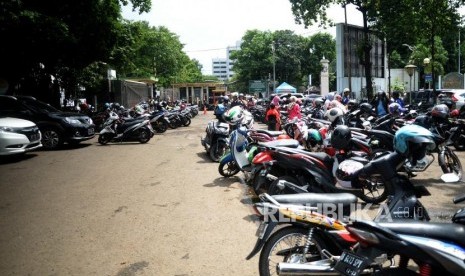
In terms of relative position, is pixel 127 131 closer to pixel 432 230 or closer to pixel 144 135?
pixel 144 135

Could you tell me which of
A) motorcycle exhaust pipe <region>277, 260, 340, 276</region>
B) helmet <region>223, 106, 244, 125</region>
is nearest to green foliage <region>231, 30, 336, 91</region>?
helmet <region>223, 106, 244, 125</region>

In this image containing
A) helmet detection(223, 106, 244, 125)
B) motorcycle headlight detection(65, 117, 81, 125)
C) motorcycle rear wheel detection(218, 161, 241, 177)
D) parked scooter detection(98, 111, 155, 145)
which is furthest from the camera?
parked scooter detection(98, 111, 155, 145)

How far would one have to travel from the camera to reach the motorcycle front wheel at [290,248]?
3.04 metres

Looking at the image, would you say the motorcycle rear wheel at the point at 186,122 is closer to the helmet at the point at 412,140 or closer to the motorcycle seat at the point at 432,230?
the helmet at the point at 412,140

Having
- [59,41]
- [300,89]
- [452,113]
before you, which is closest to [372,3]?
[452,113]

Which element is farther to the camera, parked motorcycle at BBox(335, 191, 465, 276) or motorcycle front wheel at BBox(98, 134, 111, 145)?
motorcycle front wheel at BBox(98, 134, 111, 145)

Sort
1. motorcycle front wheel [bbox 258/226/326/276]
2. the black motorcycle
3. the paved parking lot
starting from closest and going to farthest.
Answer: motorcycle front wheel [bbox 258/226/326/276]
the paved parking lot
the black motorcycle

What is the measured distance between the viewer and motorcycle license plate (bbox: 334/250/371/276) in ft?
8.48

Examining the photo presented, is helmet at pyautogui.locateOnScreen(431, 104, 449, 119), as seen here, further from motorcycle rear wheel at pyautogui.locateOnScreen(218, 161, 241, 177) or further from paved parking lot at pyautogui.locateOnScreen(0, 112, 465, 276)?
motorcycle rear wheel at pyautogui.locateOnScreen(218, 161, 241, 177)

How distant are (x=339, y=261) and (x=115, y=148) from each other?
36.9ft

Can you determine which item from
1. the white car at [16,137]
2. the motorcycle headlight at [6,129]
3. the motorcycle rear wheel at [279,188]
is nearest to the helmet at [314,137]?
the motorcycle rear wheel at [279,188]

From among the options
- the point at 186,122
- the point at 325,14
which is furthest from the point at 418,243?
the point at 325,14

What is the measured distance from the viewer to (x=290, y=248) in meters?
3.09

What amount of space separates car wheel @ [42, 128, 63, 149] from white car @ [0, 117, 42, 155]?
1.74 m
